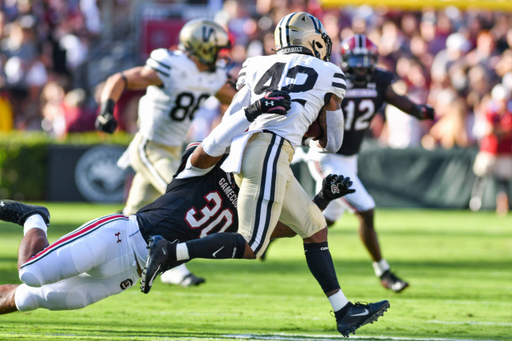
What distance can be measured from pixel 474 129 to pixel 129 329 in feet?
33.6

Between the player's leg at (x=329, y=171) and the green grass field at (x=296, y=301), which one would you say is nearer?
the green grass field at (x=296, y=301)

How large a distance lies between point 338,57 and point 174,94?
341 inches

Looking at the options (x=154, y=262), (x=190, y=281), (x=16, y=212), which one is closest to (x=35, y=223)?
(x=16, y=212)

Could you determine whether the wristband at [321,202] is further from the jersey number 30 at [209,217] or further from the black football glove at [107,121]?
the black football glove at [107,121]

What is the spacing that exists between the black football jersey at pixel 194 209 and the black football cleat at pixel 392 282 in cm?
214

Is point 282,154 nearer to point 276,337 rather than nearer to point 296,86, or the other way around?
point 296,86

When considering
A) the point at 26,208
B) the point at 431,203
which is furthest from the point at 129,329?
the point at 431,203

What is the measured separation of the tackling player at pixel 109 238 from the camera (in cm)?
371

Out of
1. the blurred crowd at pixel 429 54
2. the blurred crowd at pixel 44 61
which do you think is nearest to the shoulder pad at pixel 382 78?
the blurred crowd at pixel 429 54

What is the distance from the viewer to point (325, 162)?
6395 millimetres

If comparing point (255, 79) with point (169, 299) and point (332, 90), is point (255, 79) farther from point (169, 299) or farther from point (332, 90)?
point (169, 299)

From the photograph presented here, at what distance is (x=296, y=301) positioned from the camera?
545cm

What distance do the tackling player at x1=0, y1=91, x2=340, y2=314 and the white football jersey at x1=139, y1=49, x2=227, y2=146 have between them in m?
1.89

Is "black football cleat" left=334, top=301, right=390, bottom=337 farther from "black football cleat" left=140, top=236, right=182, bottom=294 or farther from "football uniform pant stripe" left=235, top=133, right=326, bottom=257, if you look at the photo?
"black football cleat" left=140, top=236, right=182, bottom=294
